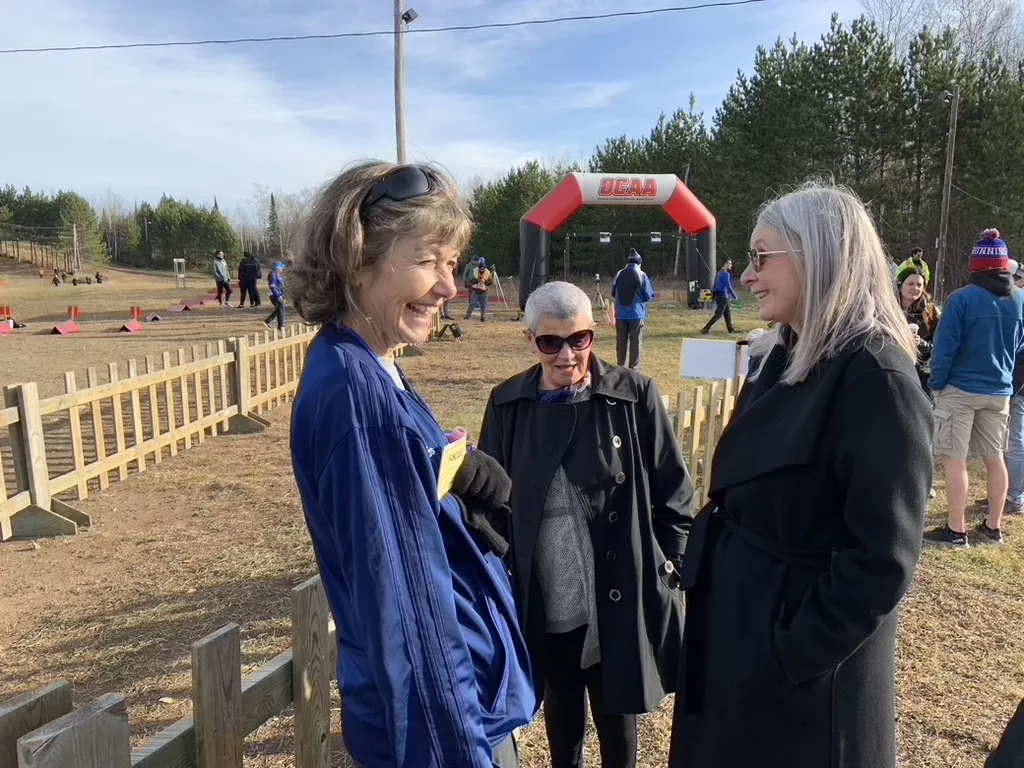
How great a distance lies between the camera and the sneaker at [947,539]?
4578 millimetres

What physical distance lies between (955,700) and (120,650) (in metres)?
3.85

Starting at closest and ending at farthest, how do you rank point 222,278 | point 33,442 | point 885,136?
point 33,442, point 222,278, point 885,136

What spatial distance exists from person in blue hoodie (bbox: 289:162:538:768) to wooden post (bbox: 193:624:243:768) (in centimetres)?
49

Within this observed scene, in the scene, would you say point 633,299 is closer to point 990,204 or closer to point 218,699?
point 218,699

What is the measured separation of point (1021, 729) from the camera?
931 mm

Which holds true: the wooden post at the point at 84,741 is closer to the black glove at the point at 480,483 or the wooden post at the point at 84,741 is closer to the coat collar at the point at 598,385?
the black glove at the point at 480,483

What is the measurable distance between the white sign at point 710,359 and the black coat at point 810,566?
2271 mm

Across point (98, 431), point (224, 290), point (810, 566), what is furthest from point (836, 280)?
point (224, 290)

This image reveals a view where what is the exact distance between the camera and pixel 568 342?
2.13m

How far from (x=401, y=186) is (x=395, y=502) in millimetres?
550

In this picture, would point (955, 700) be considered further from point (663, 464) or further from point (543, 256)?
point (543, 256)

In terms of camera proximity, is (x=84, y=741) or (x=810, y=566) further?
(x=810, y=566)

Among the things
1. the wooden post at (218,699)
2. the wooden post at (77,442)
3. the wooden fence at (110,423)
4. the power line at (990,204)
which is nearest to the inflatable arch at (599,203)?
the wooden fence at (110,423)

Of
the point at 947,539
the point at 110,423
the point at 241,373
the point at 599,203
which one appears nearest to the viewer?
the point at 947,539
